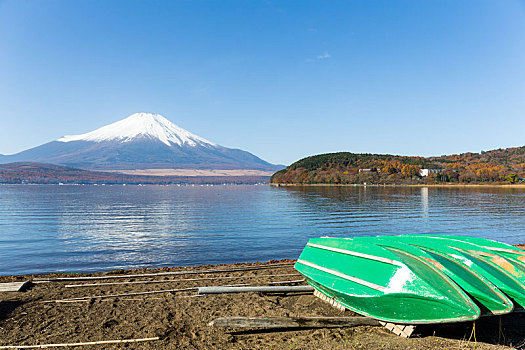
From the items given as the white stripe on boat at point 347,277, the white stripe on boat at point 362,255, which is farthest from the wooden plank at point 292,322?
the white stripe on boat at point 362,255

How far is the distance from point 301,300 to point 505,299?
15.8ft

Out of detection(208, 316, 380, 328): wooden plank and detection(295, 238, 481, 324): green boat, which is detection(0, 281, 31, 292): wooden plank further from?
detection(295, 238, 481, 324): green boat

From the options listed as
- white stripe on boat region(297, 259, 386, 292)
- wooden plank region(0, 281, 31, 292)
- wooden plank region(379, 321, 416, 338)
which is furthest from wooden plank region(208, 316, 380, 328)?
wooden plank region(0, 281, 31, 292)

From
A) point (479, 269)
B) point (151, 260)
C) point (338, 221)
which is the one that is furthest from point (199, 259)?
point (338, 221)

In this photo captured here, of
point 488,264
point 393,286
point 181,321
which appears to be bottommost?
point 181,321

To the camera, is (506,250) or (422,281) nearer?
(422,281)

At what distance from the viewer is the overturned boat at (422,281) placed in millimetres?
6488

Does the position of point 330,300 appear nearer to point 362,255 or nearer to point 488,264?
point 362,255

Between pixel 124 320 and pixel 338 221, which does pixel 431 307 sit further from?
pixel 338 221

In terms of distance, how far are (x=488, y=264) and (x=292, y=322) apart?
453 cm

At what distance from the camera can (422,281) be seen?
6559 mm

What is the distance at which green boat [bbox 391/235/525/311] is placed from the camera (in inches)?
283

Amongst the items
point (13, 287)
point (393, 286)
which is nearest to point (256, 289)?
point (393, 286)

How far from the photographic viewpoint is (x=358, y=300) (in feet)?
24.0
